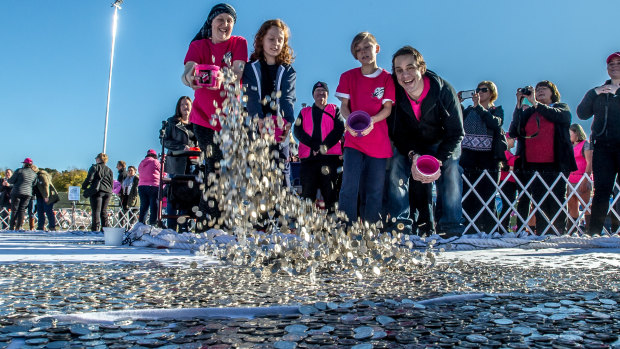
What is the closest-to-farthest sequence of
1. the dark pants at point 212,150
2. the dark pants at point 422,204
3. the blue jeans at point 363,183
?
the dark pants at point 212,150 → the blue jeans at point 363,183 → the dark pants at point 422,204

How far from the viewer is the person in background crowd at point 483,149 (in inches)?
180

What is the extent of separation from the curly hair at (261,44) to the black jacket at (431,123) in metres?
0.86

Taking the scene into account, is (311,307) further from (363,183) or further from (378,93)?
(378,93)

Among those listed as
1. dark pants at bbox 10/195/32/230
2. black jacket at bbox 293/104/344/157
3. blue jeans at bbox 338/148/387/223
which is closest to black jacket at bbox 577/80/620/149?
blue jeans at bbox 338/148/387/223

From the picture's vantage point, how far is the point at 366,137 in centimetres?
337

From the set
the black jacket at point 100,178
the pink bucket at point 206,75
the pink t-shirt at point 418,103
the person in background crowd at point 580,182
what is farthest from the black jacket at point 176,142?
the person in background crowd at point 580,182

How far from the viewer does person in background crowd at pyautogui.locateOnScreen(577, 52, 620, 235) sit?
4043 millimetres

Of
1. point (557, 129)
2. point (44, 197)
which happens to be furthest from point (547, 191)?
point (44, 197)

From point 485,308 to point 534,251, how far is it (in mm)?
2200

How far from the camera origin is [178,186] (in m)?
4.68

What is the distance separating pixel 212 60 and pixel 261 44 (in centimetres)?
35

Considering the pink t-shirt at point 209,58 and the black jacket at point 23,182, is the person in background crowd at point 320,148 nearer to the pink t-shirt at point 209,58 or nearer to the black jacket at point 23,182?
the pink t-shirt at point 209,58

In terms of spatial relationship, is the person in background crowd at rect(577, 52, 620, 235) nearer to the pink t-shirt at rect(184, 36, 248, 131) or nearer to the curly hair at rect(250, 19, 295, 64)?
the curly hair at rect(250, 19, 295, 64)

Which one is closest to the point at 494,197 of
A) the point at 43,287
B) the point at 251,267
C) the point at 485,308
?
the point at 251,267
